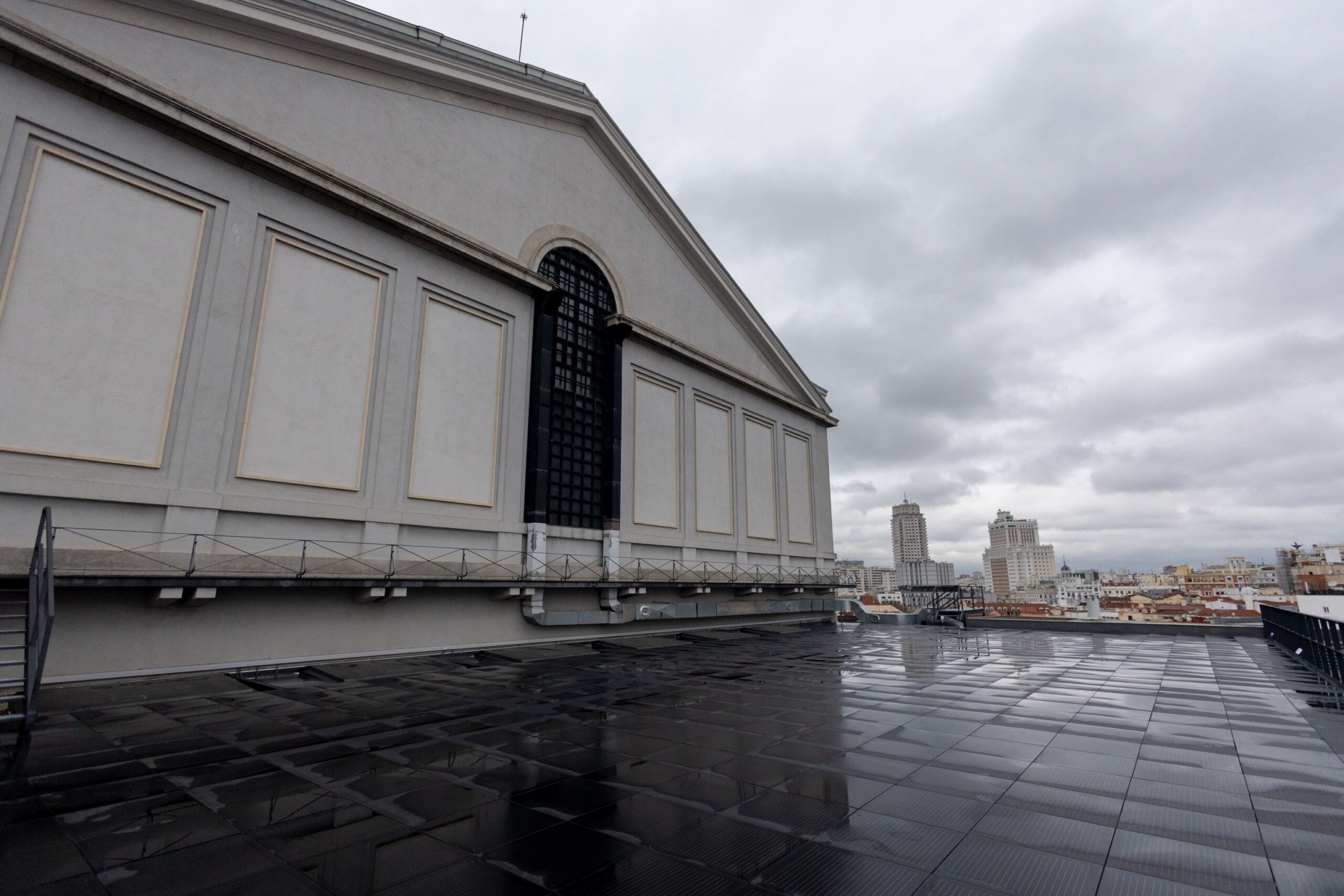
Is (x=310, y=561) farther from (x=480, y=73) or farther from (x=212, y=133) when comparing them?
(x=480, y=73)

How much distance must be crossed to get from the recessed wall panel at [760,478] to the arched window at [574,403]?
859 cm

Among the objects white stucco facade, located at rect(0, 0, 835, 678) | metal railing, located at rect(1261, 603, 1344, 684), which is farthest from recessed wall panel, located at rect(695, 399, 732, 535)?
metal railing, located at rect(1261, 603, 1344, 684)

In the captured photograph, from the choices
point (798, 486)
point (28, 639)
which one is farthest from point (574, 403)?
point (798, 486)

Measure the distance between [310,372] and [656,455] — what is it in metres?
11.6

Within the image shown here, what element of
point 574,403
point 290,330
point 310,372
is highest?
point 574,403

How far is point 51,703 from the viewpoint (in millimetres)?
8562

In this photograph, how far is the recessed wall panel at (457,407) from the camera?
15367 millimetres

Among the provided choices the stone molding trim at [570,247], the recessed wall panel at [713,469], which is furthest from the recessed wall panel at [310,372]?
the recessed wall panel at [713,469]

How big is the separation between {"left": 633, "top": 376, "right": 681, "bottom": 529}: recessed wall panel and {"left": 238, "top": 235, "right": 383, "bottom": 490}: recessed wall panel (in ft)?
30.5

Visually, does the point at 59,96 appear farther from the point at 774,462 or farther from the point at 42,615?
the point at 774,462

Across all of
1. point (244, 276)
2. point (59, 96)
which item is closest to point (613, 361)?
point (244, 276)

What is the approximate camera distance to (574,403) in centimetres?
1942

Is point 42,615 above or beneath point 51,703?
above

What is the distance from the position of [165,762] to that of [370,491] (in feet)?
28.0
